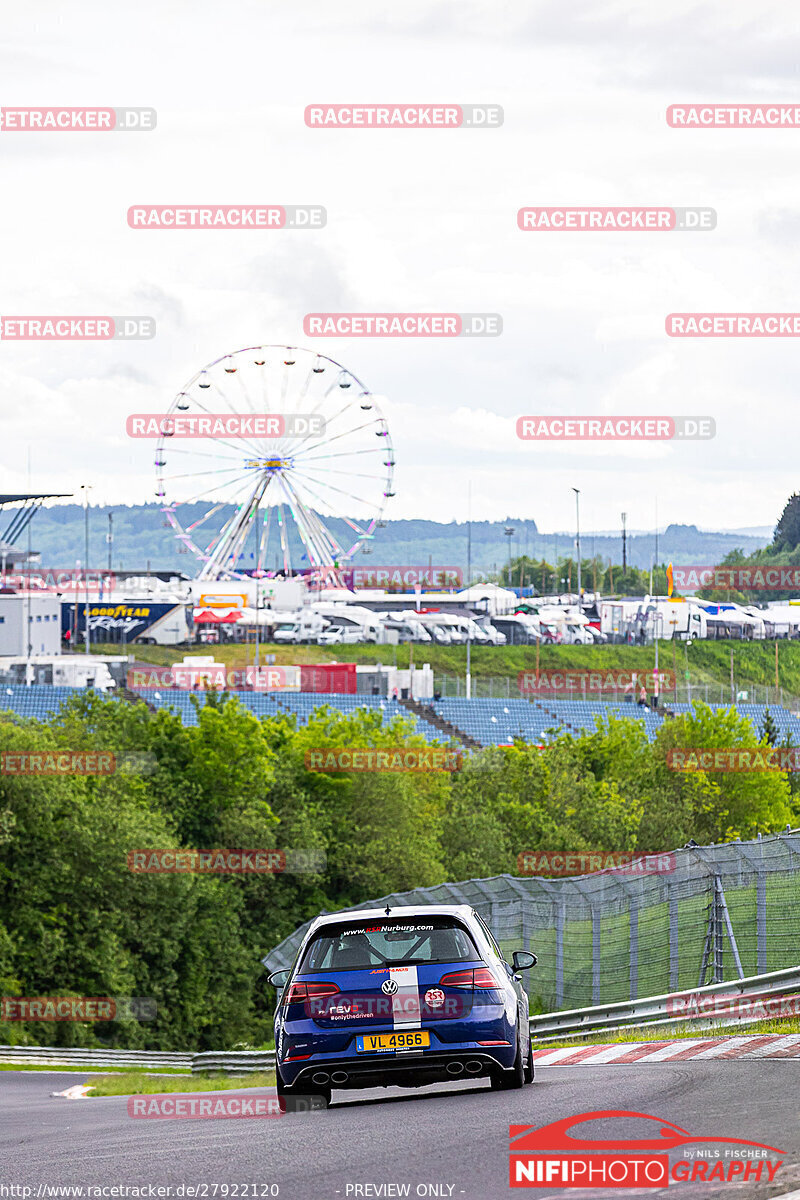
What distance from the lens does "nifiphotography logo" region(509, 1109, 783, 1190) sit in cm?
696

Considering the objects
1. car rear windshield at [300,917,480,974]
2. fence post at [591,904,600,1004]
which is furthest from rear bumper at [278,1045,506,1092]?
fence post at [591,904,600,1004]

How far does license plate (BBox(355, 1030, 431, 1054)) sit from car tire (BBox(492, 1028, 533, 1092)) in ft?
2.23

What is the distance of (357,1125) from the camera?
9.46 meters

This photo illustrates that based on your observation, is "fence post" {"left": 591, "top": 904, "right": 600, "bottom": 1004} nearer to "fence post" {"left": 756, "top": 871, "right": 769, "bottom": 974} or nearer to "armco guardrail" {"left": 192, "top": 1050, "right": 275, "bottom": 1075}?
"fence post" {"left": 756, "top": 871, "right": 769, "bottom": 974}

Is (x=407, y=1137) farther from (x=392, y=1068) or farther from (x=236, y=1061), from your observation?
(x=236, y=1061)

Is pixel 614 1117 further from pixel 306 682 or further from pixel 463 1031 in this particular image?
pixel 306 682

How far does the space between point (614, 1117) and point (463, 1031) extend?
5.38 ft

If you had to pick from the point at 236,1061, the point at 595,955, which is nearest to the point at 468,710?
the point at 236,1061

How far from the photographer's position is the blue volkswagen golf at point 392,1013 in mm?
10016

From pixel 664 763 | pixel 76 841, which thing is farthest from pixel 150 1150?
pixel 664 763

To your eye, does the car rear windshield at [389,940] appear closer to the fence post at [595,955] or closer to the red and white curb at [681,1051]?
the red and white curb at [681,1051]

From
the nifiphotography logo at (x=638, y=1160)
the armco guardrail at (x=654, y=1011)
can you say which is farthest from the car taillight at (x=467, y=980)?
the armco guardrail at (x=654, y=1011)

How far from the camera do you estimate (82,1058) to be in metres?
23.6

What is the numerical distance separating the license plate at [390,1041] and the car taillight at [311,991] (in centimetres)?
33
